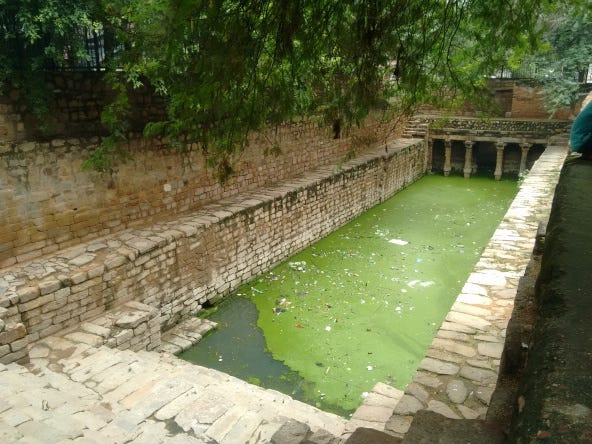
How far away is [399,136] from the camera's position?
18219mm

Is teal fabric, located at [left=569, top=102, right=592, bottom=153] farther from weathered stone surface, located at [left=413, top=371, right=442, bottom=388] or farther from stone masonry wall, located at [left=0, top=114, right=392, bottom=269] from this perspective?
stone masonry wall, located at [left=0, top=114, right=392, bottom=269]

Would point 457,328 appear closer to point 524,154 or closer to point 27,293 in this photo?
point 27,293

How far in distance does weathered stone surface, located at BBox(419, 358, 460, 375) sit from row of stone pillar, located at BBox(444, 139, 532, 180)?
15.4 m

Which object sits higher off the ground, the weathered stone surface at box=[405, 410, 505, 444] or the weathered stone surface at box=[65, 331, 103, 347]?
the weathered stone surface at box=[405, 410, 505, 444]

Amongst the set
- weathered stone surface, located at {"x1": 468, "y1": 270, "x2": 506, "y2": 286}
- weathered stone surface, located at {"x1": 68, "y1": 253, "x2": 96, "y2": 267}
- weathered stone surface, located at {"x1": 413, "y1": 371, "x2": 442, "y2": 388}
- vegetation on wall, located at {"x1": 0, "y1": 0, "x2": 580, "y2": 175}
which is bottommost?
weathered stone surface, located at {"x1": 413, "y1": 371, "x2": 442, "y2": 388}

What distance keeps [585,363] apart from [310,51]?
8.25 feet

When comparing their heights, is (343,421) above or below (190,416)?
below

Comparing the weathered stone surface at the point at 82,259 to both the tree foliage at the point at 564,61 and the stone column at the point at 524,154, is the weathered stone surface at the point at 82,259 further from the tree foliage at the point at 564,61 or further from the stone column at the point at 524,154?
the stone column at the point at 524,154

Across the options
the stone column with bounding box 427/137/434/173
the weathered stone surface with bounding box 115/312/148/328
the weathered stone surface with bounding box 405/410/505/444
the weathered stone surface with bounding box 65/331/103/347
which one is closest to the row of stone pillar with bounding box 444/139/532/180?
the stone column with bounding box 427/137/434/173

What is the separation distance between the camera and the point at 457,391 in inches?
154

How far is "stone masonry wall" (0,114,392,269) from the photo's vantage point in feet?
20.1

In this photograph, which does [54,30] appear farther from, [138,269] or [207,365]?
[207,365]

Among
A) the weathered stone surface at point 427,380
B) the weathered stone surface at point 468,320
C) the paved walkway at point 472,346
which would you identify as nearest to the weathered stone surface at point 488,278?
the paved walkway at point 472,346

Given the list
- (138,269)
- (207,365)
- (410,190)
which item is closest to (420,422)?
(207,365)
